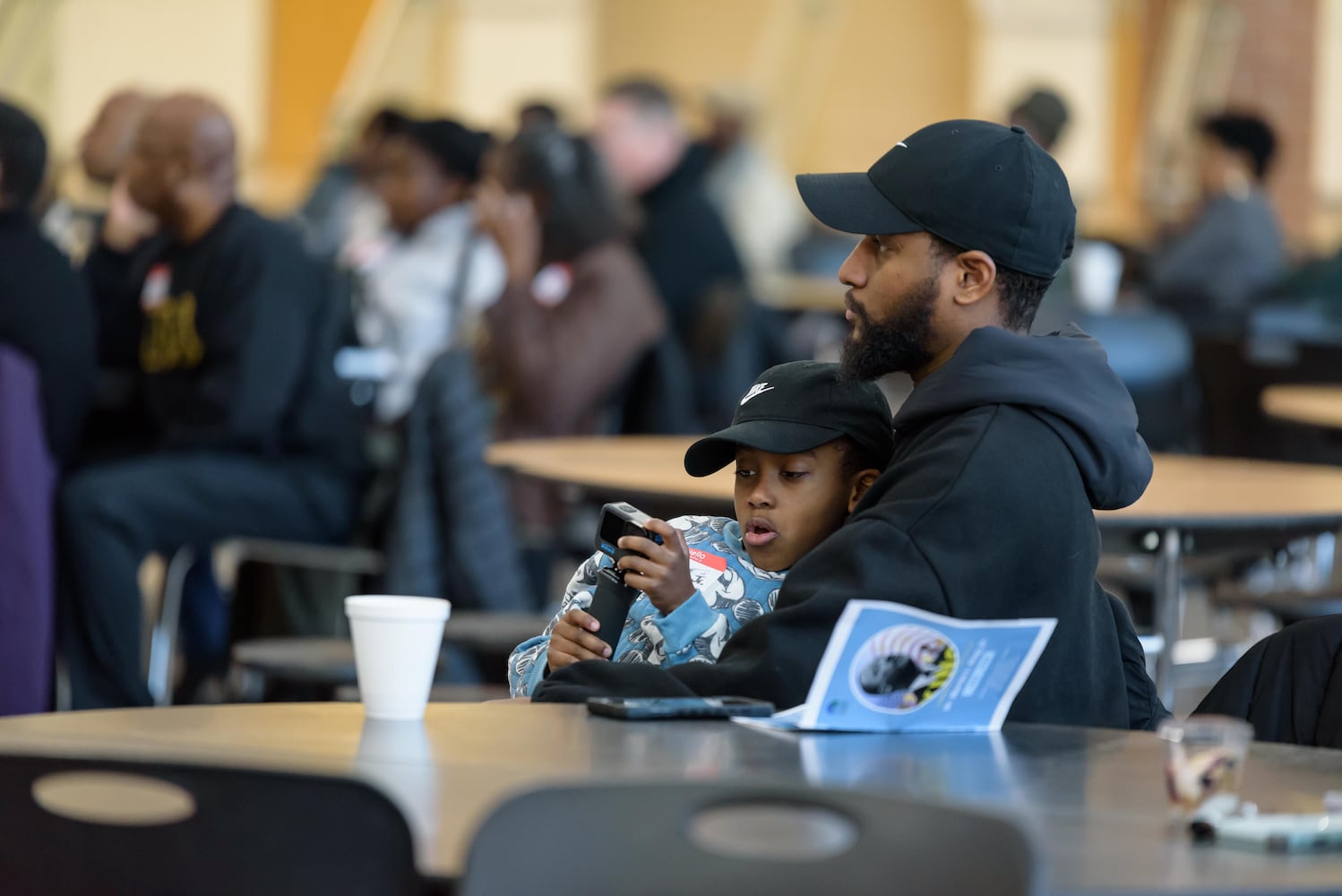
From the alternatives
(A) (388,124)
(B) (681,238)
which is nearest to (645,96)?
(B) (681,238)

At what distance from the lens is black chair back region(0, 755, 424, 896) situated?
108 cm

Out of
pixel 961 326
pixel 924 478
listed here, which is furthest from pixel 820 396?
pixel 924 478

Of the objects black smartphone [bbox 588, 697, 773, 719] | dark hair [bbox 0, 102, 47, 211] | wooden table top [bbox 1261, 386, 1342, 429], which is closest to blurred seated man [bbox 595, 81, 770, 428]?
wooden table top [bbox 1261, 386, 1342, 429]

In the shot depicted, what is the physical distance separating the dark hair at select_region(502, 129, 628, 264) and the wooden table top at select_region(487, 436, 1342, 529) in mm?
1222

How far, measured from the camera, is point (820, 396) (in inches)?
80.6

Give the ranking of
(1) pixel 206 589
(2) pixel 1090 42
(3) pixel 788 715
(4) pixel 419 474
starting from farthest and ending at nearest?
(2) pixel 1090 42 < (1) pixel 206 589 < (4) pixel 419 474 < (3) pixel 788 715

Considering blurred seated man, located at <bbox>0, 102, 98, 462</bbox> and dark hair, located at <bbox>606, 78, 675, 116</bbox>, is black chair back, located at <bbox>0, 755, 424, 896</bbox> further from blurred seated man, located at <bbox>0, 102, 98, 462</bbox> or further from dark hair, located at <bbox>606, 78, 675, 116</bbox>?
dark hair, located at <bbox>606, 78, 675, 116</bbox>

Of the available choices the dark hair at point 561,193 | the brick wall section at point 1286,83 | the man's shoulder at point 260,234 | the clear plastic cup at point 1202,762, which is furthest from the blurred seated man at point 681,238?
the brick wall section at point 1286,83

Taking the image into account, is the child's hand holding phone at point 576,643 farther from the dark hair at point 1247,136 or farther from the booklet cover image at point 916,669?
the dark hair at point 1247,136

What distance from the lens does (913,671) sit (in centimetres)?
153

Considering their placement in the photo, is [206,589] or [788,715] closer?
[788,715]

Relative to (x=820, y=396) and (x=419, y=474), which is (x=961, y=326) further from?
(x=419, y=474)

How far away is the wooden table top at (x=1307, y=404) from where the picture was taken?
15.0 feet

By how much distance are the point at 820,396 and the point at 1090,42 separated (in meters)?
11.3
